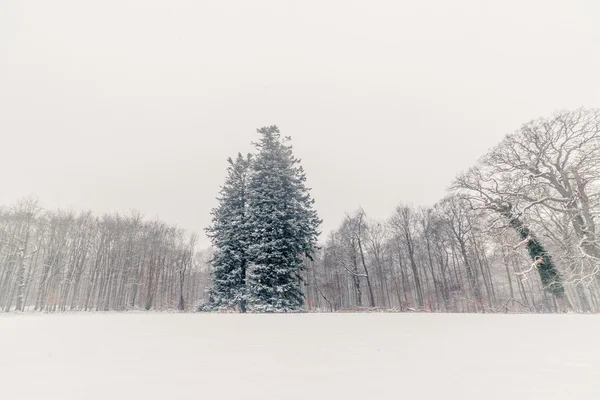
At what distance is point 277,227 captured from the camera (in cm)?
1670

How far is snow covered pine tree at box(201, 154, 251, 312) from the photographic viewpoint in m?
18.7

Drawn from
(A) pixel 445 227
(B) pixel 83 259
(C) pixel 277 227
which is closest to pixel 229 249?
(C) pixel 277 227

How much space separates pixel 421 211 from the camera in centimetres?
3550

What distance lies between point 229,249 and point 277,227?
16.6ft

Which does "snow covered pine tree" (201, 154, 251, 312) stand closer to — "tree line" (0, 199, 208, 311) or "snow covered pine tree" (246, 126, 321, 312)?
"snow covered pine tree" (246, 126, 321, 312)

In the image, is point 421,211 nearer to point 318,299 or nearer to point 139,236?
point 318,299
